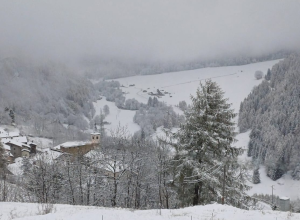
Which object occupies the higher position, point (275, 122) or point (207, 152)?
point (207, 152)

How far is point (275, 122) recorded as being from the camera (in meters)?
137

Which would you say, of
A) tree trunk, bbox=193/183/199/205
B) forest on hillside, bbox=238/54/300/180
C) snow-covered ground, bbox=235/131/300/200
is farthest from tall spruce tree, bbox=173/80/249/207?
forest on hillside, bbox=238/54/300/180

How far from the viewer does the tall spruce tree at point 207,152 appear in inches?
615

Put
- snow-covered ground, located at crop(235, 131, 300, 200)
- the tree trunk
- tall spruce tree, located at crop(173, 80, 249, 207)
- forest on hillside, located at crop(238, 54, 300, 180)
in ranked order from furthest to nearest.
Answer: forest on hillside, located at crop(238, 54, 300, 180), snow-covered ground, located at crop(235, 131, 300, 200), the tree trunk, tall spruce tree, located at crop(173, 80, 249, 207)

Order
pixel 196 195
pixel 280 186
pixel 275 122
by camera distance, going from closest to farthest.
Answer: pixel 196 195
pixel 280 186
pixel 275 122

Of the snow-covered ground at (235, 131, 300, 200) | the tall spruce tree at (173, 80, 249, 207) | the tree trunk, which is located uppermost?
the tall spruce tree at (173, 80, 249, 207)

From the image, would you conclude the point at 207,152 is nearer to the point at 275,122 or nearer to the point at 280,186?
the point at 280,186

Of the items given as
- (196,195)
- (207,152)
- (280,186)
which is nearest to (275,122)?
(280,186)

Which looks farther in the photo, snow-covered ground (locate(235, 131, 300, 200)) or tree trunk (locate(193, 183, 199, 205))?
snow-covered ground (locate(235, 131, 300, 200))

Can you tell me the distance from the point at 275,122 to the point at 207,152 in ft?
444

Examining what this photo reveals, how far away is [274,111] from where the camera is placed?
14738cm

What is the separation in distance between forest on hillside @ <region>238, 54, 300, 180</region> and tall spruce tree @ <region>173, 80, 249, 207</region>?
9276cm

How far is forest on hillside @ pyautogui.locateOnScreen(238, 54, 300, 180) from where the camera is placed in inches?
3996

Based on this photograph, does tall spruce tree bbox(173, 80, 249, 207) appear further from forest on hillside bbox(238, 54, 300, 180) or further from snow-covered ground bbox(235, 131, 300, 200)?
forest on hillside bbox(238, 54, 300, 180)
